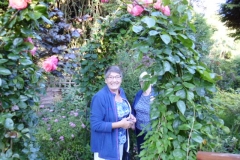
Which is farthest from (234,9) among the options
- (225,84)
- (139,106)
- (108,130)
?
(108,130)

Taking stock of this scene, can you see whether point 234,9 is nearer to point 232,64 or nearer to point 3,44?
point 232,64

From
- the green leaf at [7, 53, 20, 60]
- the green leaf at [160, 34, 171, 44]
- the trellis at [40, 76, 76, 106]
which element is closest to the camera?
the green leaf at [160, 34, 171, 44]

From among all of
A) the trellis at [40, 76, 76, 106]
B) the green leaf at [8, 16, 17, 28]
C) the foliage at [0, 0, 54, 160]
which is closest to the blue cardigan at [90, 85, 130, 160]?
Result: the foliage at [0, 0, 54, 160]

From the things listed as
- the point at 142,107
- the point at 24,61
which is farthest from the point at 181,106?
the point at 142,107

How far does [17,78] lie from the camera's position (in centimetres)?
133

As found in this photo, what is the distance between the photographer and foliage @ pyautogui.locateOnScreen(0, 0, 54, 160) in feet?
3.93

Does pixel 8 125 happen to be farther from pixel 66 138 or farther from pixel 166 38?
pixel 66 138

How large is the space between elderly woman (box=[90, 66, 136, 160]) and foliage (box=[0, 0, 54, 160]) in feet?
2.05

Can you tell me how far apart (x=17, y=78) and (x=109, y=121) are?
928 mm

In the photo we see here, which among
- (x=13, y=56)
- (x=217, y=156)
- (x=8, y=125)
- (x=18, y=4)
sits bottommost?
(x=217, y=156)

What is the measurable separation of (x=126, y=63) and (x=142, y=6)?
2165 millimetres

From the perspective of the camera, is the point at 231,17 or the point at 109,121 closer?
the point at 109,121

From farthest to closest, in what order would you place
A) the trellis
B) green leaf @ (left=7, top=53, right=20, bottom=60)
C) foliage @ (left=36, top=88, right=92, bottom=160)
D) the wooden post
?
1. the trellis
2. foliage @ (left=36, top=88, right=92, bottom=160)
3. green leaf @ (left=7, top=53, right=20, bottom=60)
4. the wooden post

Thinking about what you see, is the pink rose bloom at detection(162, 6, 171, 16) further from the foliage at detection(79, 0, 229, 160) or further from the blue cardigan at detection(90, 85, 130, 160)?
the blue cardigan at detection(90, 85, 130, 160)
